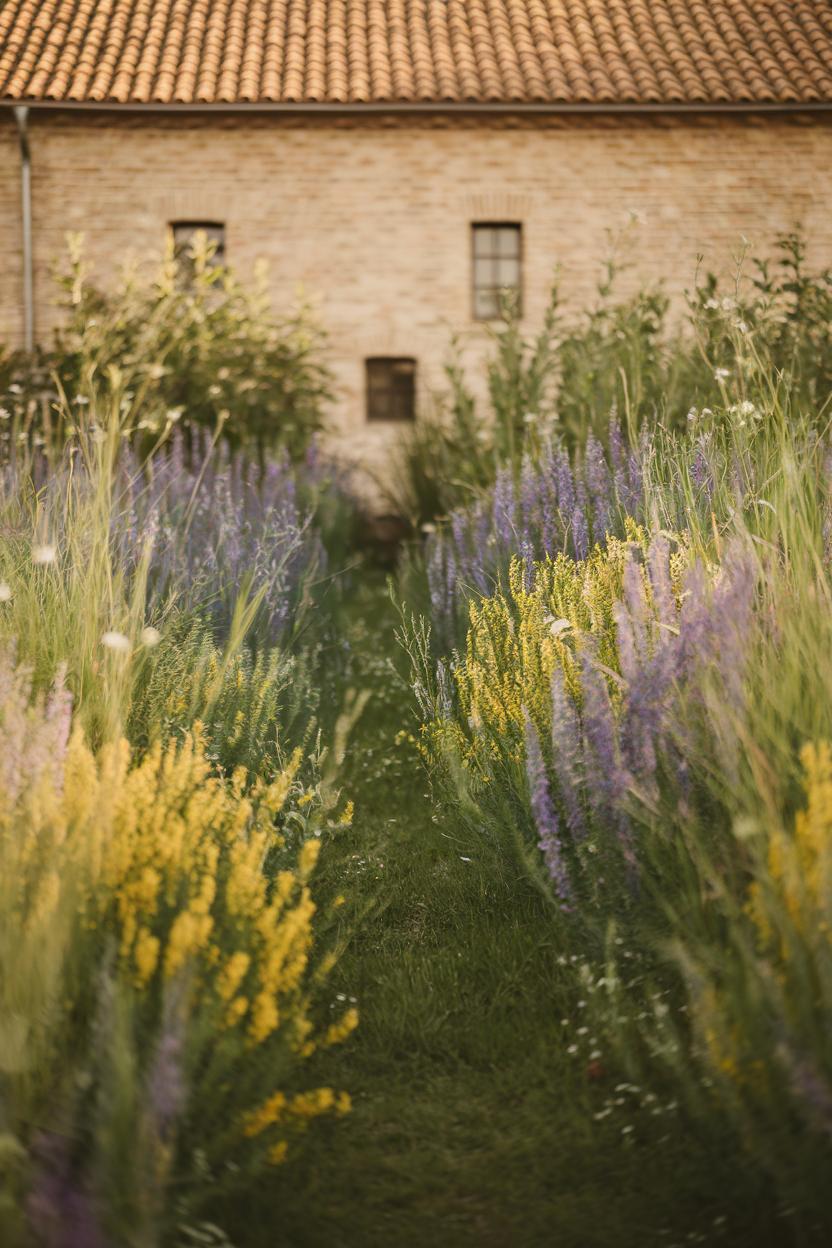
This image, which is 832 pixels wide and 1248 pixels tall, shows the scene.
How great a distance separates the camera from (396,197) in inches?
597

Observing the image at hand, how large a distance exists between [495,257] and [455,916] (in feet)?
43.9

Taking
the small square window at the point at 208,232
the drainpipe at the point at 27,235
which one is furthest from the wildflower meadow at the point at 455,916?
the small square window at the point at 208,232

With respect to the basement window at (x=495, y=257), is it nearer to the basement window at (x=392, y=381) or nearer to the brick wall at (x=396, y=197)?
the brick wall at (x=396, y=197)

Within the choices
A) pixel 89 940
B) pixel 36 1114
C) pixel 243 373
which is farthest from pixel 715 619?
pixel 243 373

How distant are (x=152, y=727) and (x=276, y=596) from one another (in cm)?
184

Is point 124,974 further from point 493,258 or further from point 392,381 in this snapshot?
point 493,258

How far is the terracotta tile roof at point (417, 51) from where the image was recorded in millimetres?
14383

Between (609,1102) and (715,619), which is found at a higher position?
(715,619)

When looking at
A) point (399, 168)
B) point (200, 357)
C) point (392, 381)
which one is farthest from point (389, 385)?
point (200, 357)

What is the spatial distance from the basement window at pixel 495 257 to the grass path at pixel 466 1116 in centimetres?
1289

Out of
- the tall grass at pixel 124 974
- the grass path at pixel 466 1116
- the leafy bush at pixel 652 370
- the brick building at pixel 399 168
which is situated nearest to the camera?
the tall grass at pixel 124 974

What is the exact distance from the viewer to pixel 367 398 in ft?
51.8

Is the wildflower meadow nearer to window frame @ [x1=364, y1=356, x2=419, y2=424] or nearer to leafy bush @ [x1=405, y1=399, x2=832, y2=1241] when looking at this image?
leafy bush @ [x1=405, y1=399, x2=832, y2=1241]

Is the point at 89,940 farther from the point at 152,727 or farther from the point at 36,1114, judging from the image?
the point at 152,727
